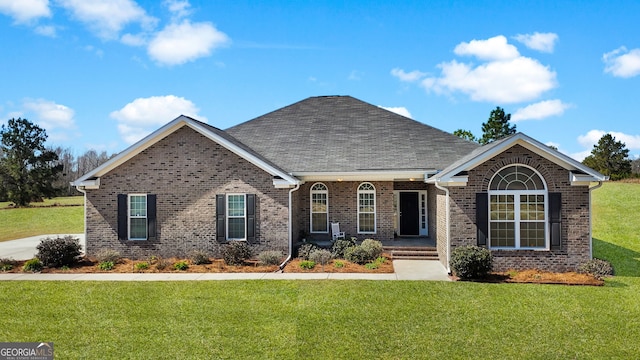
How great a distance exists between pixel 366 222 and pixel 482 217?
5.35m

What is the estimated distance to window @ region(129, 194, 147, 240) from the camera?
50.2ft

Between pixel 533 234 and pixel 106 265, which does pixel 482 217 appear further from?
pixel 106 265

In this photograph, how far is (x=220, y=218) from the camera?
587 inches

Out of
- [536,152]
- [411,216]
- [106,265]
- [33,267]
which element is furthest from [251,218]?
[536,152]

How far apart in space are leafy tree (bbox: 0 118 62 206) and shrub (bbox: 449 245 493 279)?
4140cm

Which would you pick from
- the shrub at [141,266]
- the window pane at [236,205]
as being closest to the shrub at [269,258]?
the window pane at [236,205]

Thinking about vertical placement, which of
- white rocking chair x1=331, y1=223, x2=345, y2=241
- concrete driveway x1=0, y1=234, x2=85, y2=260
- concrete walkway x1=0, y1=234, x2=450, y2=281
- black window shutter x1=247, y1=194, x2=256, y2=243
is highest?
black window shutter x1=247, y1=194, x2=256, y2=243

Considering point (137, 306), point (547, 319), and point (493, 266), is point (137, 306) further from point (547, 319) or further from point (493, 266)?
point (493, 266)

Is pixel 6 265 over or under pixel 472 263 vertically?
under

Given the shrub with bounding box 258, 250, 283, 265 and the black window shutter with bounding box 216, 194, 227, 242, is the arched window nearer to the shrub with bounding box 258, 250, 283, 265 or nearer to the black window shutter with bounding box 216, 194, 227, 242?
the shrub with bounding box 258, 250, 283, 265

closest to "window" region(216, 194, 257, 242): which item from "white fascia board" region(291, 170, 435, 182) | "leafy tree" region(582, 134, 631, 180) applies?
"white fascia board" region(291, 170, 435, 182)

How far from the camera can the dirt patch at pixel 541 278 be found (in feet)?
37.5

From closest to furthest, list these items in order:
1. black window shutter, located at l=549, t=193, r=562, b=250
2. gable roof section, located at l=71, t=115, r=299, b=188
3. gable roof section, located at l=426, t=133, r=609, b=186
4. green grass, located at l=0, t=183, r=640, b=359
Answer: green grass, located at l=0, t=183, r=640, b=359 < gable roof section, located at l=426, t=133, r=609, b=186 < black window shutter, located at l=549, t=193, r=562, b=250 < gable roof section, located at l=71, t=115, r=299, b=188

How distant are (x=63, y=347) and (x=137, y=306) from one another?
2235 mm
